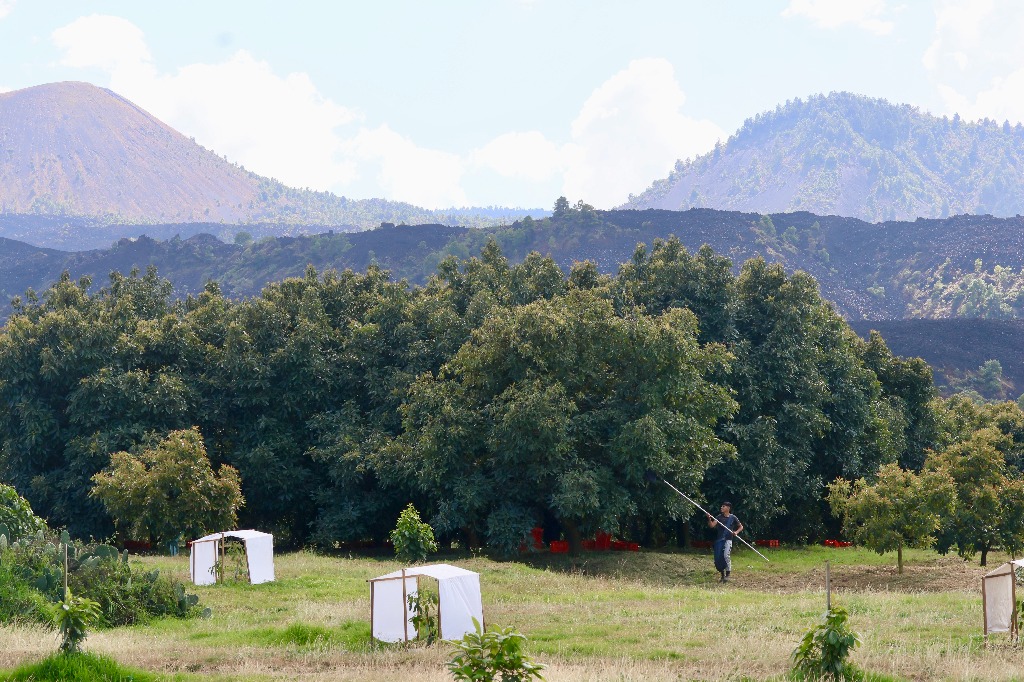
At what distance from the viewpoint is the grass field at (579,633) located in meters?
16.0

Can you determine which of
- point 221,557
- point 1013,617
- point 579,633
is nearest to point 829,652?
point 1013,617

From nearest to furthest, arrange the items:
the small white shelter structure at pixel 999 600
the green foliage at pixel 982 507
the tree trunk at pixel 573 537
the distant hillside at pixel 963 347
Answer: the small white shelter structure at pixel 999 600, the green foliage at pixel 982 507, the tree trunk at pixel 573 537, the distant hillside at pixel 963 347

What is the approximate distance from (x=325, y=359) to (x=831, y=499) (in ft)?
64.0

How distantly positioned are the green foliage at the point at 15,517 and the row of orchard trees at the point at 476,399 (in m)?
10.5

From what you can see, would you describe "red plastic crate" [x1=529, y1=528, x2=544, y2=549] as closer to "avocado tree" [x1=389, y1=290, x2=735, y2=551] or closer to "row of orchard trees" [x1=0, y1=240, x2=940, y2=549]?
"avocado tree" [x1=389, y1=290, x2=735, y2=551]

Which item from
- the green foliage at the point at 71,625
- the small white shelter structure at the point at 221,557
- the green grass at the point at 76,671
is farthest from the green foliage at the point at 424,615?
the small white shelter structure at the point at 221,557

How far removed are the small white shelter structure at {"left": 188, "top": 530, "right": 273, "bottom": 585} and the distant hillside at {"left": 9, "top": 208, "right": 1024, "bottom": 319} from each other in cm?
13214

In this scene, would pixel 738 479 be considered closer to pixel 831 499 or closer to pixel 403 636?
pixel 831 499

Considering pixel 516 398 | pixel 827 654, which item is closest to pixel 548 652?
pixel 827 654

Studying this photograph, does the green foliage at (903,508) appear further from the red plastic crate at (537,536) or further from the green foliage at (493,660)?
the green foliage at (493,660)

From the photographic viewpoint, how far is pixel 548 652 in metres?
17.5

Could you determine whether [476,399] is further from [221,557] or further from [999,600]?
[999,600]

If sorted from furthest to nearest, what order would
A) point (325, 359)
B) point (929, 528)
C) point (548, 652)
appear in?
1. point (325, 359)
2. point (929, 528)
3. point (548, 652)

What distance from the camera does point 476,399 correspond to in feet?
119
